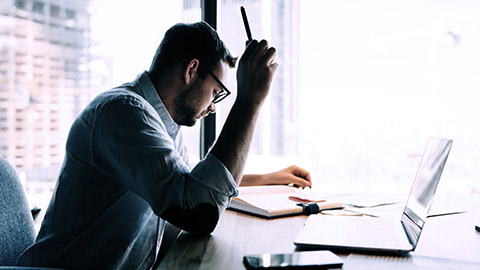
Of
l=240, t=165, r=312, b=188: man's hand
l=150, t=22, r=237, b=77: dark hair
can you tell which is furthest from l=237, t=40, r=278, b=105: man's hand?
l=240, t=165, r=312, b=188: man's hand

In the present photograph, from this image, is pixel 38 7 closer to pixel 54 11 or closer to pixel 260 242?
pixel 54 11

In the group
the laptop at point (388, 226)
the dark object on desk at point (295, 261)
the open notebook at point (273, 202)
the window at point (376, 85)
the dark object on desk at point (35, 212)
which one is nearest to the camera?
the dark object on desk at point (295, 261)

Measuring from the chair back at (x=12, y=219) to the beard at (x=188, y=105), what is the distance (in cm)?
45

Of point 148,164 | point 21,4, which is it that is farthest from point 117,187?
point 21,4

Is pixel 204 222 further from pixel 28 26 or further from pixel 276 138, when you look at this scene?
pixel 276 138

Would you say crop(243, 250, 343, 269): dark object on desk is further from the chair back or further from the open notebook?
the chair back

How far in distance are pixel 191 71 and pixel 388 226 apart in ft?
2.11

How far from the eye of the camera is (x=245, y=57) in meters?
0.93

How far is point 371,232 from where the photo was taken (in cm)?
81

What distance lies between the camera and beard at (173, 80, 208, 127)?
3.50 ft

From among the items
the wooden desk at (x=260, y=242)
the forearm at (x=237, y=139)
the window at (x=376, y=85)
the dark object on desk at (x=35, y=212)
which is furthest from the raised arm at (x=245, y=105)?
the window at (x=376, y=85)

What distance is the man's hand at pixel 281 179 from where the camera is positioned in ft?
4.62

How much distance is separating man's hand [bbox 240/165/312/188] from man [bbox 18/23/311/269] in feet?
1.41

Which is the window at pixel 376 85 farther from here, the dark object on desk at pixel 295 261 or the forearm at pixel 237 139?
the dark object on desk at pixel 295 261
